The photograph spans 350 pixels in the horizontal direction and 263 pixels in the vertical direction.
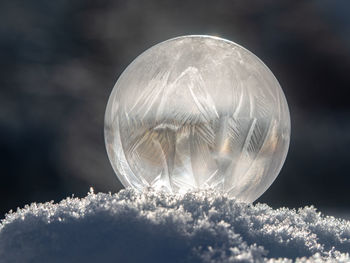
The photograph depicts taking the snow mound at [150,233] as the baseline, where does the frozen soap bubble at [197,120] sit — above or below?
above

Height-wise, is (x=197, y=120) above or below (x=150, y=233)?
above

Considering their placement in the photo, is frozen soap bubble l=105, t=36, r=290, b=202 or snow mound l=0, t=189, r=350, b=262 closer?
snow mound l=0, t=189, r=350, b=262

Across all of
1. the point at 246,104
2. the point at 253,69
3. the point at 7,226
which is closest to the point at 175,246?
the point at 7,226

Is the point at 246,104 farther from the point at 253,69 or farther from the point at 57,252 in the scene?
the point at 57,252

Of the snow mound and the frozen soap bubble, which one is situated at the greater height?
the frozen soap bubble

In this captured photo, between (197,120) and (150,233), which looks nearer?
(150,233)
